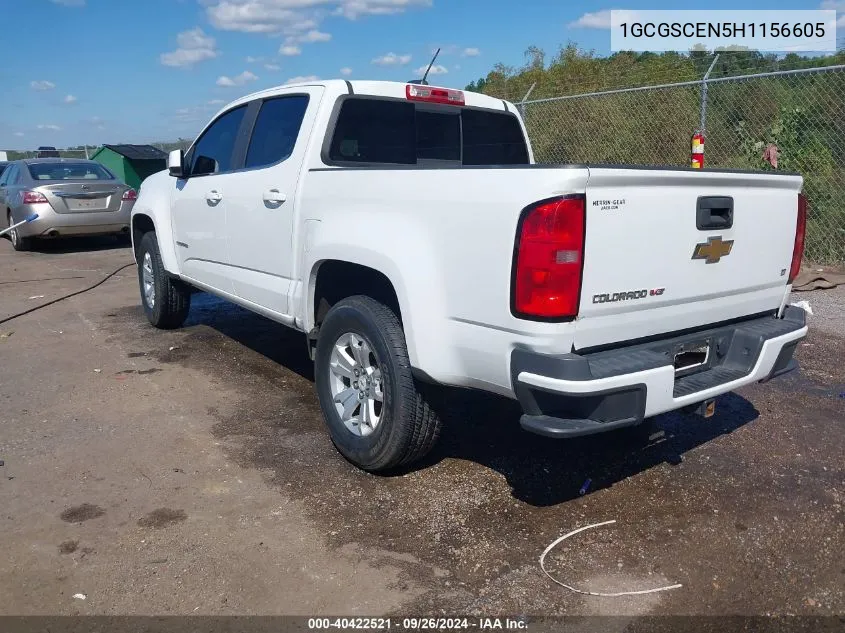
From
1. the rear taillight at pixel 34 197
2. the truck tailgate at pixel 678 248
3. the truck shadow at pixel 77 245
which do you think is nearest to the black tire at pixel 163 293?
the truck tailgate at pixel 678 248

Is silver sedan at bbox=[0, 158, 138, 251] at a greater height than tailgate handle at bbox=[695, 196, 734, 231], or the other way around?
tailgate handle at bbox=[695, 196, 734, 231]

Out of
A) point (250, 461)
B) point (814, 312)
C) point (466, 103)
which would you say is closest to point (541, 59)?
point (814, 312)

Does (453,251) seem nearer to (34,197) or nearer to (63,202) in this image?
(63,202)

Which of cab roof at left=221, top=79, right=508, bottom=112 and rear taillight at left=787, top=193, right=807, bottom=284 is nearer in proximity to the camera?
rear taillight at left=787, top=193, right=807, bottom=284

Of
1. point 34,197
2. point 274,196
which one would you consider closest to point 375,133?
point 274,196

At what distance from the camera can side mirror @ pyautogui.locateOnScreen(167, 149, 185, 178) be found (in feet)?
18.1

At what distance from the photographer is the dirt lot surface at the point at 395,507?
2807mm

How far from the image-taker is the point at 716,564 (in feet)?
9.75

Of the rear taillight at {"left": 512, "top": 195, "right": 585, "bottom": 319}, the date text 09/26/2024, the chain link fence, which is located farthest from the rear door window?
the chain link fence

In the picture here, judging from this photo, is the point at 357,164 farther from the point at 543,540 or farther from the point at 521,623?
the point at 521,623

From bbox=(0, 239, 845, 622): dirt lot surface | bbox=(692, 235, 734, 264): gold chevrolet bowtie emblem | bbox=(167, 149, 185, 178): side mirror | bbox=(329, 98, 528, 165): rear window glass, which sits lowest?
bbox=(0, 239, 845, 622): dirt lot surface

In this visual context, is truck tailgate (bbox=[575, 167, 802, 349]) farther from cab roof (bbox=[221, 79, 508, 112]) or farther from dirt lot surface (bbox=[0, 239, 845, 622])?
cab roof (bbox=[221, 79, 508, 112])

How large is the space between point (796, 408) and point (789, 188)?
1.73 m

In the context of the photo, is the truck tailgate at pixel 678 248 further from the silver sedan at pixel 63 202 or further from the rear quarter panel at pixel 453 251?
the silver sedan at pixel 63 202
